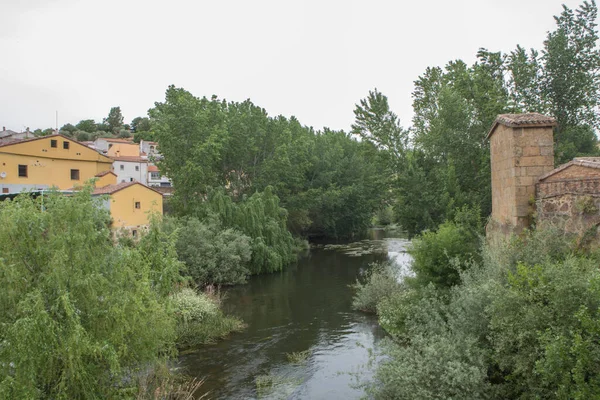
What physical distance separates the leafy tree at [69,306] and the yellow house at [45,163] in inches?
930

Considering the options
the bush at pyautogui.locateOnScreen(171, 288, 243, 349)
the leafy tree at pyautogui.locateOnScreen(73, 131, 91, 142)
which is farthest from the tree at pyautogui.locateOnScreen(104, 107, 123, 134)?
the bush at pyautogui.locateOnScreen(171, 288, 243, 349)

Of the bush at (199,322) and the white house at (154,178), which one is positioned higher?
the white house at (154,178)

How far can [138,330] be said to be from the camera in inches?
279

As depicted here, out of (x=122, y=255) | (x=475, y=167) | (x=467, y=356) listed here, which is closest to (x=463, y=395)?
(x=467, y=356)

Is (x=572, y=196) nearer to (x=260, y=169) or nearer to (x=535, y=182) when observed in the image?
(x=535, y=182)

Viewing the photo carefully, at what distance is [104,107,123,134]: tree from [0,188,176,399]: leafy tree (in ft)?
301

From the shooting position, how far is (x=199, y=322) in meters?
15.7

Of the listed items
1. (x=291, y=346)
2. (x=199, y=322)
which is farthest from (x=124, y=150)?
(x=291, y=346)

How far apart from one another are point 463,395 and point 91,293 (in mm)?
5981

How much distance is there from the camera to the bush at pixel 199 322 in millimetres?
14475

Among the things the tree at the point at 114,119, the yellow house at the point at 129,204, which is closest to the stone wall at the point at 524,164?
the yellow house at the point at 129,204

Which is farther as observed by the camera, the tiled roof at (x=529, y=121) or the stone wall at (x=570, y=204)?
the tiled roof at (x=529, y=121)

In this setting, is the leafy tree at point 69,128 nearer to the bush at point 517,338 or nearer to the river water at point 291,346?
the river water at point 291,346

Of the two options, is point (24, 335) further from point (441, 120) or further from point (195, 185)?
point (195, 185)
